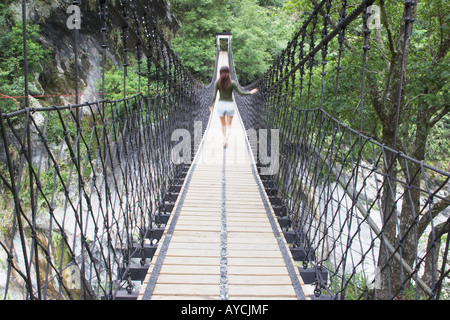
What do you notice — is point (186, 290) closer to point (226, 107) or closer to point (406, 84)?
point (226, 107)

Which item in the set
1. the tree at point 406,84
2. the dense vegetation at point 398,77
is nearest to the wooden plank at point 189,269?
the dense vegetation at point 398,77

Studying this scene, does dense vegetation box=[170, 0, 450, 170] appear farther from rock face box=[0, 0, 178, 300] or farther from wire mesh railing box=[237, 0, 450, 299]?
rock face box=[0, 0, 178, 300]

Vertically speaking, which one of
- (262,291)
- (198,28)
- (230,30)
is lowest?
(262,291)

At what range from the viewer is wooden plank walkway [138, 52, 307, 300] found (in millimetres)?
1490

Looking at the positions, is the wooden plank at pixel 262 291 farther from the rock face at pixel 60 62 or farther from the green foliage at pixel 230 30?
the green foliage at pixel 230 30

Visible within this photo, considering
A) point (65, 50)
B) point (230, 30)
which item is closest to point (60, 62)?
point (65, 50)

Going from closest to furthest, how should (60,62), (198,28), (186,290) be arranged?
(186,290) < (60,62) < (198,28)

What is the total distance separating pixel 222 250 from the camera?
1.81 m

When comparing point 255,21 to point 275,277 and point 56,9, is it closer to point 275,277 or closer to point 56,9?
point 56,9

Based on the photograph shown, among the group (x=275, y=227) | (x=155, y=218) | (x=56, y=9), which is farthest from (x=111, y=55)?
(x=275, y=227)

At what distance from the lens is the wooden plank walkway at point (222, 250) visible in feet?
4.89

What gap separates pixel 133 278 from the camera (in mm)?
1727

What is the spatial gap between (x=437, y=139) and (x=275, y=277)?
5159mm

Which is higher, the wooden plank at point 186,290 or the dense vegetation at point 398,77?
the dense vegetation at point 398,77
